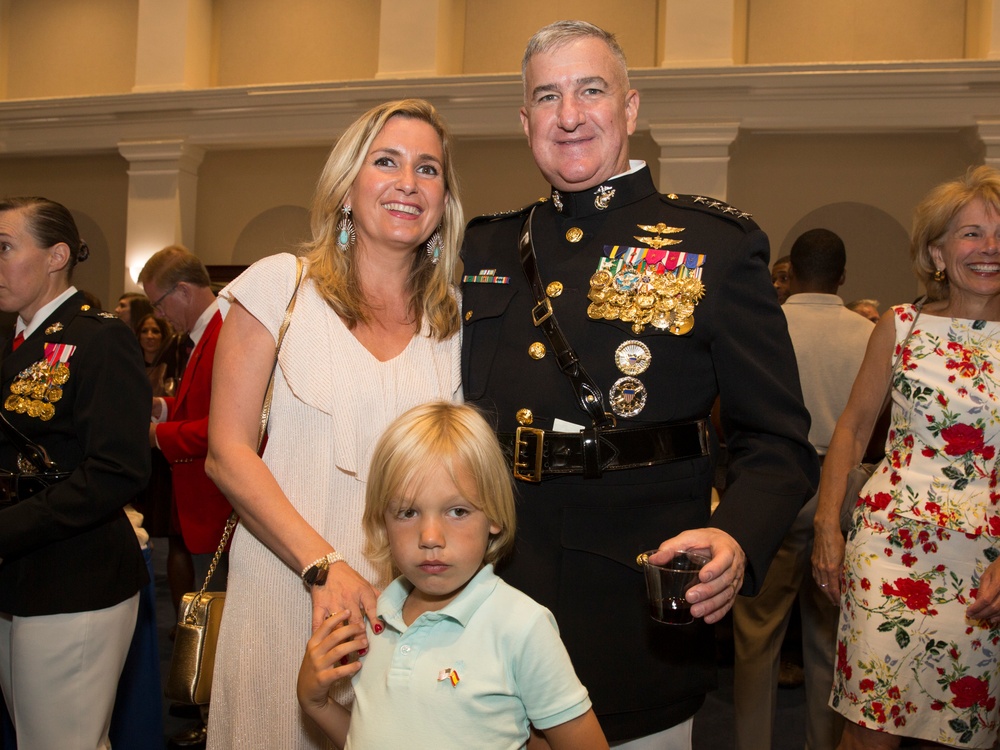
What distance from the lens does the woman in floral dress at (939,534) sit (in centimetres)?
251

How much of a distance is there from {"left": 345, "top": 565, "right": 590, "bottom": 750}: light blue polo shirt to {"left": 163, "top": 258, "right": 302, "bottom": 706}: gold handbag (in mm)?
533

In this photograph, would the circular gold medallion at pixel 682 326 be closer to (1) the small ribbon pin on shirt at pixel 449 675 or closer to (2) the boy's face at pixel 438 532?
(2) the boy's face at pixel 438 532

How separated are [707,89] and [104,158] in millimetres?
7566

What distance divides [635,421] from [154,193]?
32.1 feet

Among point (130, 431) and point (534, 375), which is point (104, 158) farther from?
point (534, 375)

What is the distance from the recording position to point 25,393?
249 cm

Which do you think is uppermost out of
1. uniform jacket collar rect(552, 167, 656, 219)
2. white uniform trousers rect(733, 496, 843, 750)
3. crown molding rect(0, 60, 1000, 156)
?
crown molding rect(0, 60, 1000, 156)

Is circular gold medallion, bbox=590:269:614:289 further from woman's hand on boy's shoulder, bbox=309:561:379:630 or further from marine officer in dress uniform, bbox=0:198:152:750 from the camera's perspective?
marine officer in dress uniform, bbox=0:198:152:750

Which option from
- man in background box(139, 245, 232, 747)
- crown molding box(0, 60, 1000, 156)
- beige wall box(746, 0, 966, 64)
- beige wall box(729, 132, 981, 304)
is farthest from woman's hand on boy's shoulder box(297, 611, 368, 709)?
beige wall box(746, 0, 966, 64)

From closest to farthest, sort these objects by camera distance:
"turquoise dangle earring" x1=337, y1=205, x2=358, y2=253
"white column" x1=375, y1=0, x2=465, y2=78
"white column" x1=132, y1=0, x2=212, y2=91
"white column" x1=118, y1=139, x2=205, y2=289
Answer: "turquoise dangle earring" x1=337, y1=205, x2=358, y2=253
"white column" x1=375, y1=0, x2=465, y2=78
"white column" x1=118, y1=139, x2=205, y2=289
"white column" x1=132, y1=0, x2=212, y2=91

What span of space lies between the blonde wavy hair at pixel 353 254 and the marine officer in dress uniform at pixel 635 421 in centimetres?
28

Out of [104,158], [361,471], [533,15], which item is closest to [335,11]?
[533,15]

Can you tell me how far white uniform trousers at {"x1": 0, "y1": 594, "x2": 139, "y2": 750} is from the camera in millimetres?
2412

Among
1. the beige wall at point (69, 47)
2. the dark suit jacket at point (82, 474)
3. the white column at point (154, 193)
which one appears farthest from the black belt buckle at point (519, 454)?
the beige wall at point (69, 47)
